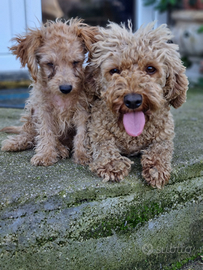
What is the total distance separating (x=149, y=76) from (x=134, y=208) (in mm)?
1044

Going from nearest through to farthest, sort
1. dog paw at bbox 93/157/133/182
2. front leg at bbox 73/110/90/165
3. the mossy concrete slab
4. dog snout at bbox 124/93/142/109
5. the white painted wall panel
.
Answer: the mossy concrete slab
dog snout at bbox 124/93/142/109
dog paw at bbox 93/157/133/182
front leg at bbox 73/110/90/165
the white painted wall panel

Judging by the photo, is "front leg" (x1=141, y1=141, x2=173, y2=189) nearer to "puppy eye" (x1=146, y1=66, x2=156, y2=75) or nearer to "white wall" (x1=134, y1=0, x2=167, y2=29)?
"puppy eye" (x1=146, y1=66, x2=156, y2=75)

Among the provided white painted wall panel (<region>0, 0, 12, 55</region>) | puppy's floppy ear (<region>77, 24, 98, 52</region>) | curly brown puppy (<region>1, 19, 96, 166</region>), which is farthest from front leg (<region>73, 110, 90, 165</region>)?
white painted wall panel (<region>0, 0, 12, 55</region>)

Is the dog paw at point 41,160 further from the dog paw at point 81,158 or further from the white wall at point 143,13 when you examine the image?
the white wall at point 143,13

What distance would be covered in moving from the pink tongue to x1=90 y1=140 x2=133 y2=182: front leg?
254 millimetres

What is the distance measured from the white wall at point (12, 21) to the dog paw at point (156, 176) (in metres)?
3.18

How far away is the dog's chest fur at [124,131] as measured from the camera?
2.71 meters

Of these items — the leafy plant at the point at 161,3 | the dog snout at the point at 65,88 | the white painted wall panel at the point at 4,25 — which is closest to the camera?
the dog snout at the point at 65,88

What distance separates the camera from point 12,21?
5145 millimetres

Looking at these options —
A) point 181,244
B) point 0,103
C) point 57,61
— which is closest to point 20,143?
point 57,61

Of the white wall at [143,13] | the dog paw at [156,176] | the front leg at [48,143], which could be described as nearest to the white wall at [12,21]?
the front leg at [48,143]

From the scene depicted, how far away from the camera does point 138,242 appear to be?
2.49m

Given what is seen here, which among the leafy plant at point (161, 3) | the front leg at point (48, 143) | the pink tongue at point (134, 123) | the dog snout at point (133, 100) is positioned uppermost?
the leafy plant at point (161, 3)

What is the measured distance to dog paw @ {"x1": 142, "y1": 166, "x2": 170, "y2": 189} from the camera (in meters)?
2.46
